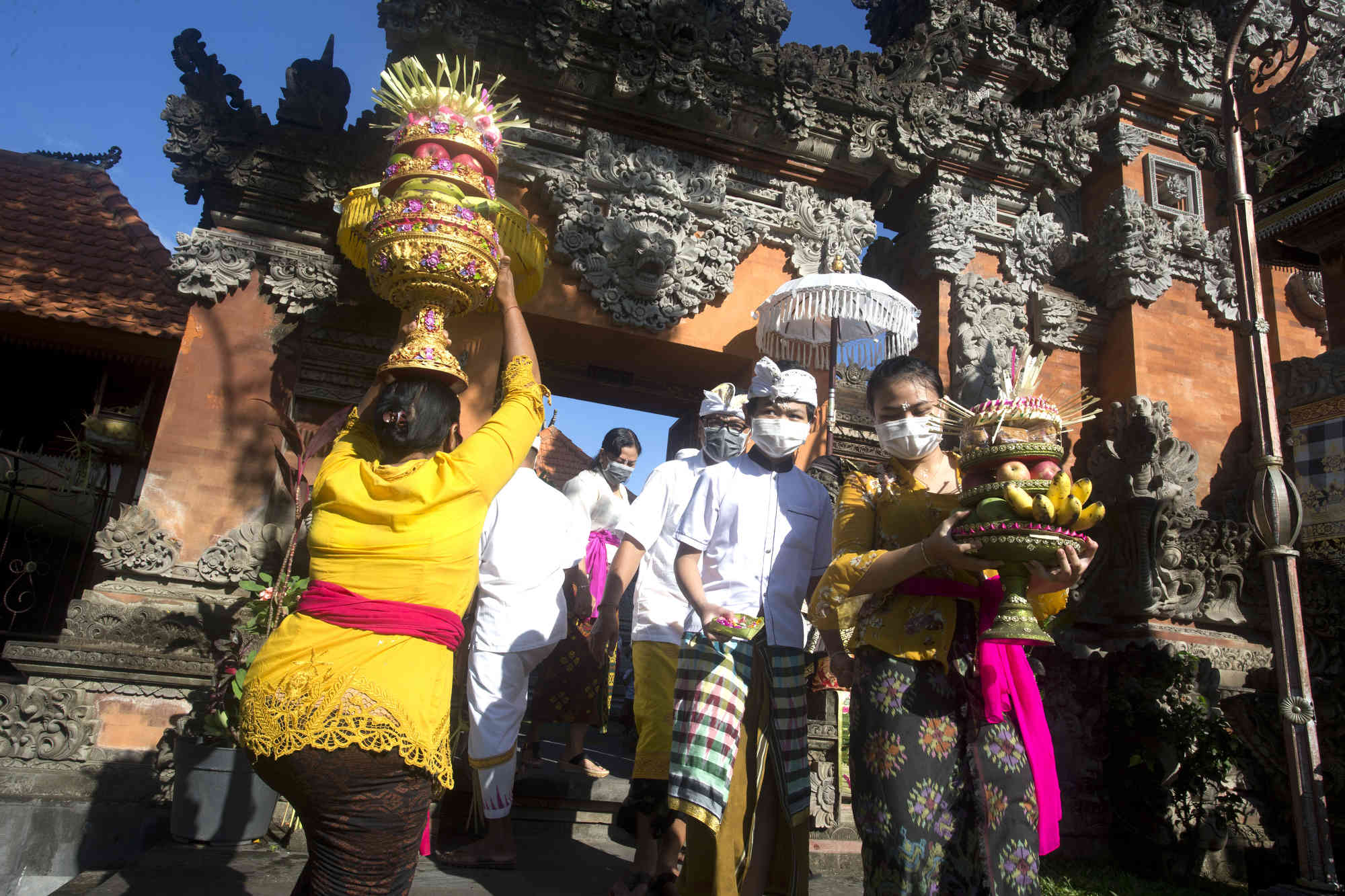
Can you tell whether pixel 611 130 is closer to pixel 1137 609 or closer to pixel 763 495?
pixel 763 495

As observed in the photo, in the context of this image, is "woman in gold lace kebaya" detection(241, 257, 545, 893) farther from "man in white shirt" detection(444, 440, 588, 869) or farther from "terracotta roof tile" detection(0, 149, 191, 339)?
"terracotta roof tile" detection(0, 149, 191, 339)

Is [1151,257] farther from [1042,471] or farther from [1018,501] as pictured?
[1018,501]

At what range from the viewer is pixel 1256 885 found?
4926 mm

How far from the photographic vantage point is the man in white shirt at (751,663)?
266cm

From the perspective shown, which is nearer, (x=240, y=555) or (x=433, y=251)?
(x=433, y=251)

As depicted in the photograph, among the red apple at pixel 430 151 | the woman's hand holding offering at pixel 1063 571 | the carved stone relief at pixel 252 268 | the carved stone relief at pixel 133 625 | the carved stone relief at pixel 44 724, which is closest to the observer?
the woman's hand holding offering at pixel 1063 571

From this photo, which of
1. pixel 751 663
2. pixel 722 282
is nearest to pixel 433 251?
pixel 751 663

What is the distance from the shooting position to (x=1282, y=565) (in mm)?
3793

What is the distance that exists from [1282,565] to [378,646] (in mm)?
3840

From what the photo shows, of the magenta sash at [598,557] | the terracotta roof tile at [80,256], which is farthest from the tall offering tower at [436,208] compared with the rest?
the terracotta roof tile at [80,256]

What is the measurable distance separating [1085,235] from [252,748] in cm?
938

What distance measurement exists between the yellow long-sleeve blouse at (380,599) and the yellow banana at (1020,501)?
4.17 feet

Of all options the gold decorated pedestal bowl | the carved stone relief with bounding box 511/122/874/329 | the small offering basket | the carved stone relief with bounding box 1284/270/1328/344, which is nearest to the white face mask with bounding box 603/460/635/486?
the carved stone relief with bounding box 511/122/874/329

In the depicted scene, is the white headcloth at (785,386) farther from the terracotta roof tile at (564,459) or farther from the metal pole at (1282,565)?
the terracotta roof tile at (564,459)
